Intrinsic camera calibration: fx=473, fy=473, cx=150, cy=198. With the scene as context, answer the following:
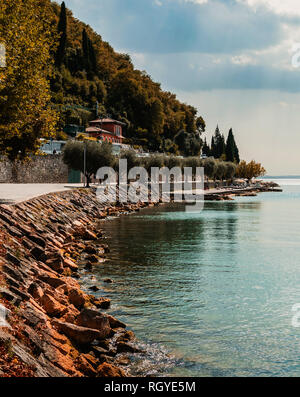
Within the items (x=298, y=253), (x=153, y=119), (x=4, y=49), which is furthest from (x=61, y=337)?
(x=153, y=119)

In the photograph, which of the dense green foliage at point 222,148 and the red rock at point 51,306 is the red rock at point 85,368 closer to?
the red rock at point 51,306

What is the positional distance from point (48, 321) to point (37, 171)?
56886mm

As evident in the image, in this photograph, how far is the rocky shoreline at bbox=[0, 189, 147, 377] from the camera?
26.9ft

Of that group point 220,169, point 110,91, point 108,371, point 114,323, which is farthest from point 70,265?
point 110,91

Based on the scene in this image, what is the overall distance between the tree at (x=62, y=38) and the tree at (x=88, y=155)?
64436mm

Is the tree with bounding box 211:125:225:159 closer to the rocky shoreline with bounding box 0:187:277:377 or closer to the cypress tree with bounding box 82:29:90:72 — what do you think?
the cypress tree with bounding box 82:29:90:72

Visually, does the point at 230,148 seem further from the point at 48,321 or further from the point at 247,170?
the point at 48,321

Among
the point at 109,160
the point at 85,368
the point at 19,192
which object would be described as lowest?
the point at 85,368

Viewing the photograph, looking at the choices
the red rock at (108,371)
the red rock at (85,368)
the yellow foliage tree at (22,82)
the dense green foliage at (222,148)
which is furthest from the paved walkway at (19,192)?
the dense green foliage at (222,148)

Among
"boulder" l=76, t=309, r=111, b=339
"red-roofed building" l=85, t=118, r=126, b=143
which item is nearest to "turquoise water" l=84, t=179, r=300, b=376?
"boulder" l=76, t=309, r=111, b=339

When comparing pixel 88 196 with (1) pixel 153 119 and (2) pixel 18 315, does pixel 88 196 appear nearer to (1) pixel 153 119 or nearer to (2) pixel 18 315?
(2) pixel 18 315

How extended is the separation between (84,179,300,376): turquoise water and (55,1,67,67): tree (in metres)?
97.3

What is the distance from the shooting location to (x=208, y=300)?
1598 cm
